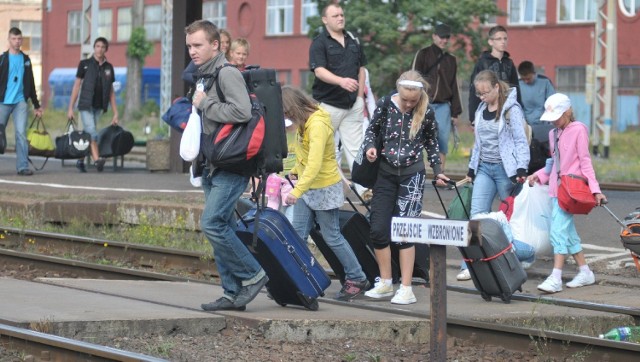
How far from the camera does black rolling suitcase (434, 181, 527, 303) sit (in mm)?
9305

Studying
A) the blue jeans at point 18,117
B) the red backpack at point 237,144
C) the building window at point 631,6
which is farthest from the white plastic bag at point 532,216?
the building window at point 631,6

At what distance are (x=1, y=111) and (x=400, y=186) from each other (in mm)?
10208

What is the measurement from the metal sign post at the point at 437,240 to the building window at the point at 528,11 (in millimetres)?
42366

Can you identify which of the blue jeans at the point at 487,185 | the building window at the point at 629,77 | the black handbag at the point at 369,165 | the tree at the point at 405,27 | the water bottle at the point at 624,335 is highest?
the tree at the point at 405,27

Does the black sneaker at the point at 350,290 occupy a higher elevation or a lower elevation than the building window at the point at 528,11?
lower

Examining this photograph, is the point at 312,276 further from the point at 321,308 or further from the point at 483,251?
the point at 483,251

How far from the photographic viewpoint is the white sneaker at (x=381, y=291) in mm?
9602

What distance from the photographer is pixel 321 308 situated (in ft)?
29.6

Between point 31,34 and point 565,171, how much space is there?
220ft

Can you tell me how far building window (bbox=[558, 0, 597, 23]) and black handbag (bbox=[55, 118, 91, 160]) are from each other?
3059 cm

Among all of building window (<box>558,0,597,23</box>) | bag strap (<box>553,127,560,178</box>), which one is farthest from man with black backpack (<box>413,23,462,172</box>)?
building window (<box>558,0,597,23</box>)

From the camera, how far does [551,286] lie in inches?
395

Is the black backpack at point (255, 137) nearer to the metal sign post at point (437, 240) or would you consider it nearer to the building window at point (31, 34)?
the metal sign post at point (437, 240)

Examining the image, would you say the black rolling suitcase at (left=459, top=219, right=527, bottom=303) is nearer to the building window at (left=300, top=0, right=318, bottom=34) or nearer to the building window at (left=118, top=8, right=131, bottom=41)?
the building window at (left=300, top=0, right=318, bottom=34)
